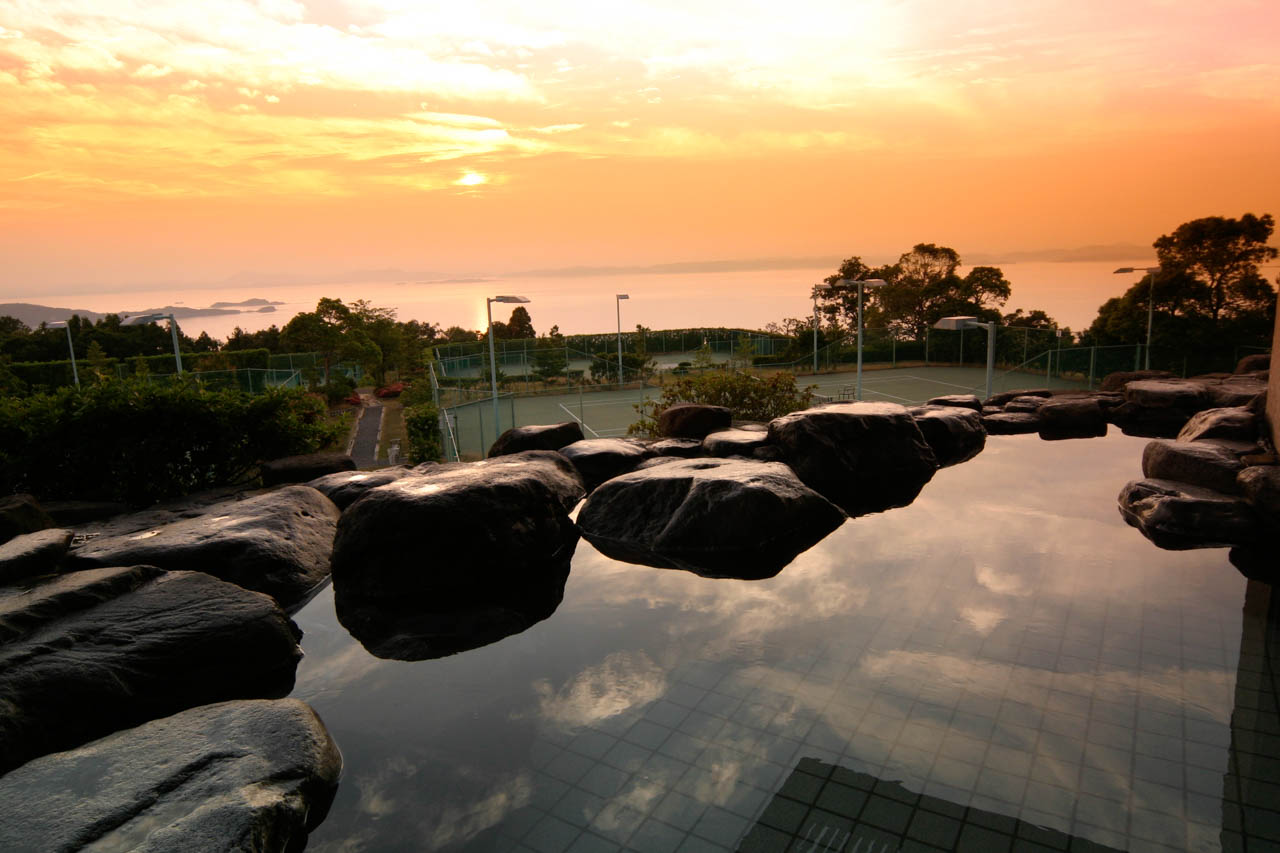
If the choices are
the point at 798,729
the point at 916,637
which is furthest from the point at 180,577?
the point at 916,637

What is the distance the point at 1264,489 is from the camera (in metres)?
8.85

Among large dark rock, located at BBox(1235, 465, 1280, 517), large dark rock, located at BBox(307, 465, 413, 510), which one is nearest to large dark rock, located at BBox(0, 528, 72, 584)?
large dark rock, located at BBox(307, 465, 413, 510)

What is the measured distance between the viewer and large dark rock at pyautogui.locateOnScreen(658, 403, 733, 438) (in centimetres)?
1477

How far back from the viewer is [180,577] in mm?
6492

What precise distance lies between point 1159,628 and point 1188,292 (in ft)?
115

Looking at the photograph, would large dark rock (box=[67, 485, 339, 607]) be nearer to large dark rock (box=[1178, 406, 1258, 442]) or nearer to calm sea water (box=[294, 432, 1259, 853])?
calm sea water (box=[294, 432, 1259, 853])

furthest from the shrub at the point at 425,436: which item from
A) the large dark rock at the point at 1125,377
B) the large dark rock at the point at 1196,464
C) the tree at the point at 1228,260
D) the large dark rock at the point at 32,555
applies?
the tree at the point at 1228,260

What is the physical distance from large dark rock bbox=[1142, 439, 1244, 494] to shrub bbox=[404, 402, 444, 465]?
19.6 m

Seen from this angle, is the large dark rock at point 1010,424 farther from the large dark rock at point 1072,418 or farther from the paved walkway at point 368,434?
the paved walkway at point 368,434

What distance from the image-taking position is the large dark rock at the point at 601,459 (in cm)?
1195

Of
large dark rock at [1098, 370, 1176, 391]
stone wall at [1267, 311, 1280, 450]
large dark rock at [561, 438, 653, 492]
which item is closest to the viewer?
stone wall at [1267, 311, 1280, 450]

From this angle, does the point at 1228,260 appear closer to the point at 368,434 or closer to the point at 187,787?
the point at 368,434

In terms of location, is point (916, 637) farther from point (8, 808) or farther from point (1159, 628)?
point (8, 808)

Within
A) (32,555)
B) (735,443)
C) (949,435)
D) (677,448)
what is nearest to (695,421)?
(677,448)
